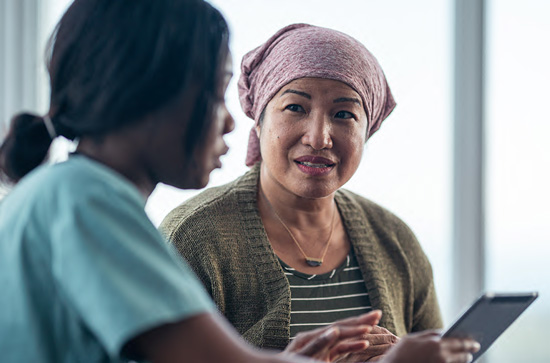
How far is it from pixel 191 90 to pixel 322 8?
1410mm

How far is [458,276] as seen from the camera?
2.40 metres

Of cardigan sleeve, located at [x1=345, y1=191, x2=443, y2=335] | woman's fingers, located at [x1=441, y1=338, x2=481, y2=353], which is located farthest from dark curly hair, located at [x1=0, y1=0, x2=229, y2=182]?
cardigan sleeve, located at [x1=345, y1=191, x2=443, y2=335]

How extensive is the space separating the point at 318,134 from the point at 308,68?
15 cm

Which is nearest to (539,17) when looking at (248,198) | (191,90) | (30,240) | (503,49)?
(503,49)

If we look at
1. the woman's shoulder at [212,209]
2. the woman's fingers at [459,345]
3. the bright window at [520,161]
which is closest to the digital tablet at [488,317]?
the woman's fingers at [459,345]

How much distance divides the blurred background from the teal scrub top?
1.53m

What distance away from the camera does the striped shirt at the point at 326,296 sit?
152cm

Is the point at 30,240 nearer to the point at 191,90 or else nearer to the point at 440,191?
the point at 191,90

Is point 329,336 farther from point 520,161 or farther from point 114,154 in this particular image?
point 520,161

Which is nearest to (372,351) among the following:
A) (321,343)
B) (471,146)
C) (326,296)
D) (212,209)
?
(326,296)

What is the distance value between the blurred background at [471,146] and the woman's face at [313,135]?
2.32 feet

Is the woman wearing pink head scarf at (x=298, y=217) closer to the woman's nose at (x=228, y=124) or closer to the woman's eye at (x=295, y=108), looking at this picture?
the woman's eye at (x=295, y=108)

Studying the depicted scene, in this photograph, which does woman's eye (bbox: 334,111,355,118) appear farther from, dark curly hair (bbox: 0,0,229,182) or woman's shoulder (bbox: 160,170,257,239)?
dark curly hair (bbox: 0,0,229,182)

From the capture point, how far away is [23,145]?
3.11 feet
